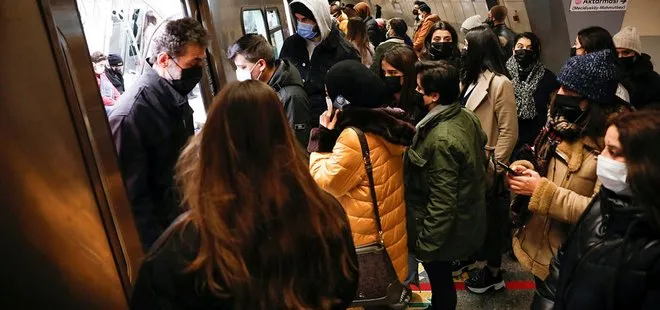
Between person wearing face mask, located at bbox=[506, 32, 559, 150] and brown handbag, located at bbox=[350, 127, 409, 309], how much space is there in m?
2.06

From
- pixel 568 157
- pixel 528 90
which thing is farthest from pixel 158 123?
pixel 528 90

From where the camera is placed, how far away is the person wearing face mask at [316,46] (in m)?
3.93

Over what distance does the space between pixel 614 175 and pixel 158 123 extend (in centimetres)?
189

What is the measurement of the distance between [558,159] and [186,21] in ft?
6.11

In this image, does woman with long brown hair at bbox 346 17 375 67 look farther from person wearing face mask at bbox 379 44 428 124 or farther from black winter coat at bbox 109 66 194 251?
black winter coat at bbox 109 66 194 251

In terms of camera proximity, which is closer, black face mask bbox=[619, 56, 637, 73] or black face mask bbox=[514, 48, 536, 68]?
black face mask bbox=[619, 56, 637, 73]

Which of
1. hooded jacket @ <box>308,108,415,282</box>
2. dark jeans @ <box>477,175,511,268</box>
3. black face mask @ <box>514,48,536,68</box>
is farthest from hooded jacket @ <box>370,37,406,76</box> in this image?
hooded jacket @ <box>308,108,415,282</box>

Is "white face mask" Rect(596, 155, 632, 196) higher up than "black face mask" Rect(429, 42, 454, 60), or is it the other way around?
"black face mask" Rect(429, 42, 454, 60)

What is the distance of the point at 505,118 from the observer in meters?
3.43

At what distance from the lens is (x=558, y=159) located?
2293 millimetres

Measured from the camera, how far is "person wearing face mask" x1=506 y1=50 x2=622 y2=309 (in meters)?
Answer: 2.16

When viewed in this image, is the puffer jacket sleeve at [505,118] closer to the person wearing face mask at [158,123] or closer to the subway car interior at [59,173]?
the person wearing face mask at [158,123]

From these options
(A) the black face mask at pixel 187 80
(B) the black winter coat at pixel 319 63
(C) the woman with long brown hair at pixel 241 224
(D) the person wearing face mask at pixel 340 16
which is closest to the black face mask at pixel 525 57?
(B) the black winter coat at pixel 319 63

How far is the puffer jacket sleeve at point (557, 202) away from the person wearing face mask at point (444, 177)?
0.50 m
